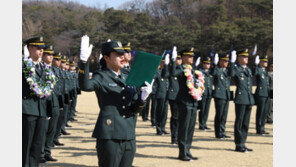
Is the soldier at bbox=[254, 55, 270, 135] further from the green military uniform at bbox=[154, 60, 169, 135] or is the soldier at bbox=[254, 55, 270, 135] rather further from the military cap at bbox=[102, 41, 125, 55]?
the military cap at bbox=[102, 41, 125, 55]

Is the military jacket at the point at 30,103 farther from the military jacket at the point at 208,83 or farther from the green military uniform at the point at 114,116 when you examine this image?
the military jacket at the point at 208,83

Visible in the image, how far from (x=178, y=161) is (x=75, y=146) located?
294 cm

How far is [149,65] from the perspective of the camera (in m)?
3.88

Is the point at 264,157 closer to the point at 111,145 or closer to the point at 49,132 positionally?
the point at 49,132

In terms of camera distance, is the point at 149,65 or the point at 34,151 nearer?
the point at 149,65

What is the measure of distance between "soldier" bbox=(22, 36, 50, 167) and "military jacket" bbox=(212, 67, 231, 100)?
6430 mm

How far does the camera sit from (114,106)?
3.99 meters

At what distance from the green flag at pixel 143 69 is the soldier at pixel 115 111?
0.10 m

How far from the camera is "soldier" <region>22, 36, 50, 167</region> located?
17.8 feet

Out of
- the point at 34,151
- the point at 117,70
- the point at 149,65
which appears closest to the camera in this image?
the point at 149,65

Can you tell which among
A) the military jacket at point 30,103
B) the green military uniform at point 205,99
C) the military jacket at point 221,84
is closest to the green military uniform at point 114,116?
the military jacket at point 30,103

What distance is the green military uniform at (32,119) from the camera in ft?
17.7

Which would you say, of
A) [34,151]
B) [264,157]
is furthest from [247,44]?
[34,151]

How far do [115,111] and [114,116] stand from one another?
0.18 feet
